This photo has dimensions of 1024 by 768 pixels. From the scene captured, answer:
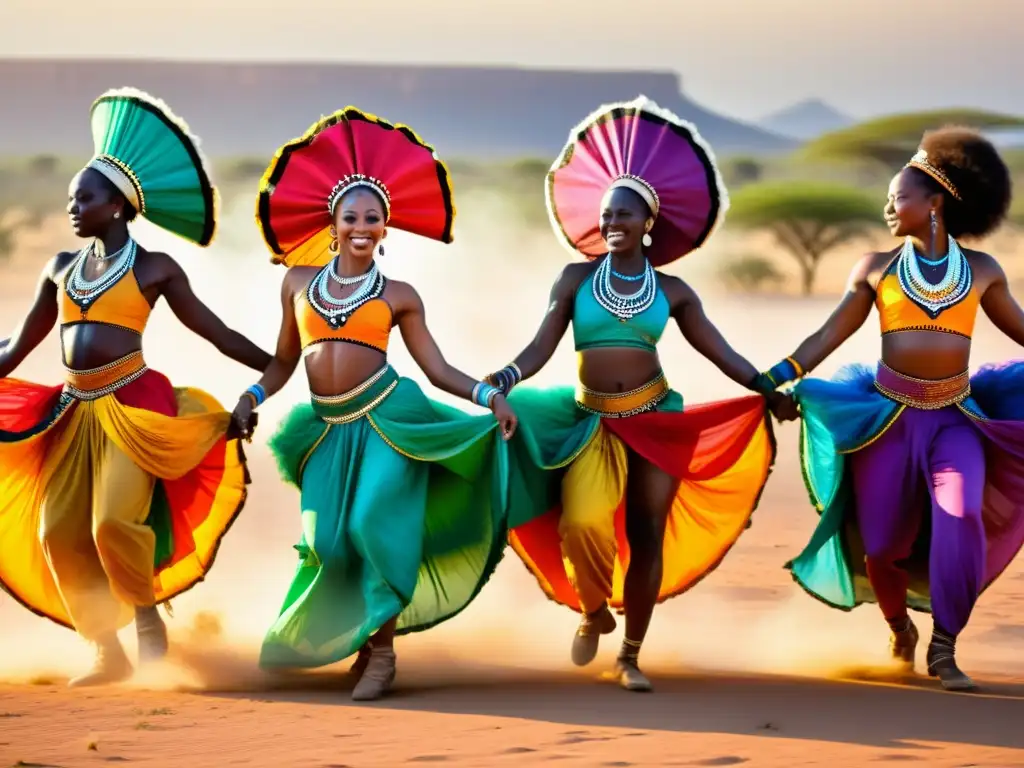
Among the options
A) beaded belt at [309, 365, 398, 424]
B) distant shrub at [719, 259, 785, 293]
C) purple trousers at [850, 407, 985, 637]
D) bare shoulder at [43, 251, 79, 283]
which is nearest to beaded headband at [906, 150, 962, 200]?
purple trousers at [850, 407, 985, 637]

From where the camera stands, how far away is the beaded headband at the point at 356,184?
9.08 metres

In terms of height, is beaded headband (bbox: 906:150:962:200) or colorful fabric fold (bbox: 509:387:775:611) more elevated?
beaded headband (bbox: 906:150:962:200)

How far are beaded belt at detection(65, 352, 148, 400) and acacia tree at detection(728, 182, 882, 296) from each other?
3978 centimetres

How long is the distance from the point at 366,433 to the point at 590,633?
1.56 meters

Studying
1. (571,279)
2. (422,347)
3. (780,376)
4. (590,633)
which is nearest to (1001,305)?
(780,376)

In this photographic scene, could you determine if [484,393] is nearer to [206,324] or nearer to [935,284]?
[206,324]

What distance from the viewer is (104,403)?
9.09 meters

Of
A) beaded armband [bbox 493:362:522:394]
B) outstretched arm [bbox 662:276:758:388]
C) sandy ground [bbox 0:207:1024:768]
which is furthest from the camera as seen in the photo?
outstretched arm [bbox 662:276:758:388]

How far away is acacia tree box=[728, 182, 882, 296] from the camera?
49.1 meters

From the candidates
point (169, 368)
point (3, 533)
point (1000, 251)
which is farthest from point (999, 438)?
point (1000, 251)

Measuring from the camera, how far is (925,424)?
9109mm

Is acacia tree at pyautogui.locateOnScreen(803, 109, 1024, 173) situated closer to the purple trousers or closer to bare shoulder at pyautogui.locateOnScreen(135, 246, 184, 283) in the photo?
the purple trousers

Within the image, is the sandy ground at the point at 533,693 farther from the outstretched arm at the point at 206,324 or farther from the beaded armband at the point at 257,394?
the outstretched arm at the point at 206,324

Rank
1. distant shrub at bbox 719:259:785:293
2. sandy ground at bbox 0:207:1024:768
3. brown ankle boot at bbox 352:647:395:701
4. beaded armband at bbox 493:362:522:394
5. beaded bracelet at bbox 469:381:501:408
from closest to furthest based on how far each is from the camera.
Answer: sandy ground at bbox 0:207:1024:768, brown ankle boot at bbox 352:647:395:701, beaded bracelet at bbox 469:381:501:408, beaded armband at bbox 493:362:522:394, distant shrub at bbox 719:259:785:293
